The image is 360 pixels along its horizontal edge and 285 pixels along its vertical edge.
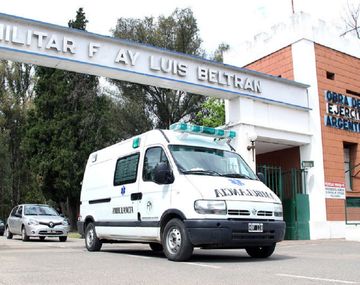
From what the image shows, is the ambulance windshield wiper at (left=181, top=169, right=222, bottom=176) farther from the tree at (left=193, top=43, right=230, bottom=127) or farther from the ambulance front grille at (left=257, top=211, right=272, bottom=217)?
the tree at (left=193, top=43, right=230, bottom=127)

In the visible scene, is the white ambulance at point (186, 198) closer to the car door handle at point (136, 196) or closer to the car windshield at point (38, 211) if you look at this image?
the car door handle at point (136, 196)

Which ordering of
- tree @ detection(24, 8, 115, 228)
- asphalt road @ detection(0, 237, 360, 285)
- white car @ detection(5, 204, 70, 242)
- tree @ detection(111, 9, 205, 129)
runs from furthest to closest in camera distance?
tree @ detection(111, 9, 205, 129), tree @ detection(24, 8, 115, 228), white car @ detection(5, 204, 70, 242), asphalt road @ detection(0, 237, 360, 285)

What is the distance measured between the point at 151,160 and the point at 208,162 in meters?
1.24

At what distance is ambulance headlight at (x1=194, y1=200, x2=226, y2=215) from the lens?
826 cm

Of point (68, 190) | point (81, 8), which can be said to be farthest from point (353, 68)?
point (81, 8)

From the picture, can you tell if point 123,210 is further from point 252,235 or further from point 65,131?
point 65,131

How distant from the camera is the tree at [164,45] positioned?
33.2m

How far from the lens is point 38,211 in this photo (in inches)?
805

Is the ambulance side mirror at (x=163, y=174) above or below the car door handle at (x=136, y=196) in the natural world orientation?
above

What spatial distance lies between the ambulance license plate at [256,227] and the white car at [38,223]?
489 inches

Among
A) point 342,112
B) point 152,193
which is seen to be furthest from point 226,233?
point 342,112

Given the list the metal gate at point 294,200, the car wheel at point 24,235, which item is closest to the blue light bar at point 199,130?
the metal gate at point 294,200

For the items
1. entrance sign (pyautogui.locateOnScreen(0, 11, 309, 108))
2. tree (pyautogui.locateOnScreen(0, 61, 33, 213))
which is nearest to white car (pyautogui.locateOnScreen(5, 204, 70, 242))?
entrance sign (pyautogui.locateOnScreen(0, 11, 309, 108))

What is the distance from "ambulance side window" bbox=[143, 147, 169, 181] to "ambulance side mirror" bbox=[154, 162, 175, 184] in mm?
460
